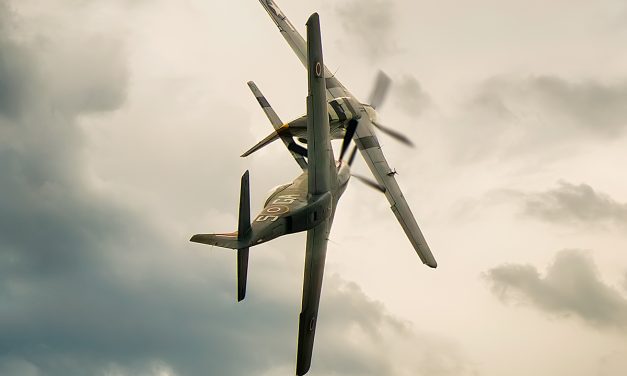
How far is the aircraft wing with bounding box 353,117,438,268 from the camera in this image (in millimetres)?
40938

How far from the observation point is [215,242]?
23719mm

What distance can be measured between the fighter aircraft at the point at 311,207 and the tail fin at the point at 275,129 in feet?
27.2

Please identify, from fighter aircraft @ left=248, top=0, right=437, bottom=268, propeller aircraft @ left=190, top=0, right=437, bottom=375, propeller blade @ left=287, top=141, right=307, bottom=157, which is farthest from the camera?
fighter aircraft @ left=248, top=0, right=437, bottom=268

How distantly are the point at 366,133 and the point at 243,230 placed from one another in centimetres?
2300

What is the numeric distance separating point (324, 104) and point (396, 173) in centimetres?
1700

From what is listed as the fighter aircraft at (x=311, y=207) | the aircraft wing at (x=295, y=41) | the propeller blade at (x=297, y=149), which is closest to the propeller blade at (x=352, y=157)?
the propeller blade at (x=297, y=149)

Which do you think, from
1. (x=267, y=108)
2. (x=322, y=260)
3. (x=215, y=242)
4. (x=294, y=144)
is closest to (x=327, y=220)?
(x=322, y=260)

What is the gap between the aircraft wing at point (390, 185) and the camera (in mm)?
40938

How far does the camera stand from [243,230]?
24141mm

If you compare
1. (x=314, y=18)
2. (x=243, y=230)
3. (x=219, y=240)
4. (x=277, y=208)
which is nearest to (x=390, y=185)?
(x=277, y=208)

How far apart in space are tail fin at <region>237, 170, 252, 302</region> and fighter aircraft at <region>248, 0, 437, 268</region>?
1417 cm

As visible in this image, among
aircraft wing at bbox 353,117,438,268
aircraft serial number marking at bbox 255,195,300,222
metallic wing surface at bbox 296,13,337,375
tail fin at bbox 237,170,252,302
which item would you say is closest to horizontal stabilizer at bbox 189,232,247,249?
tail fin at bbox 237,170,252,302

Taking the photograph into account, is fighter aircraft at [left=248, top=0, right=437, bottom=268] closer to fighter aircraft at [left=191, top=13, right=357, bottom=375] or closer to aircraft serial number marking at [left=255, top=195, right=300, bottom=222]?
fighter aircraft at [left=191, top=13, right=357, bottom=375]

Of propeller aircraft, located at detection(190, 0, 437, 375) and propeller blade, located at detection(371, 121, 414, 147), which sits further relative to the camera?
propeller blade, located at detection(371, 121, 414, 147)
